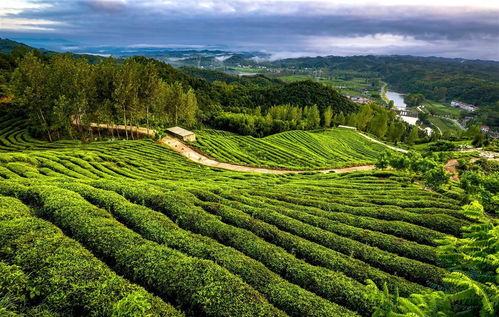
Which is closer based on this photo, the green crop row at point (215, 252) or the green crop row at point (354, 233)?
the green crop row at point (215, 252)

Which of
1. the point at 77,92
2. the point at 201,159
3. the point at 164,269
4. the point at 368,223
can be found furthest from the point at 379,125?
the point at 164,269

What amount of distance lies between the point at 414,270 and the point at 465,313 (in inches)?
393

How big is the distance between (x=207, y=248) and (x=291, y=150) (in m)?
52.3

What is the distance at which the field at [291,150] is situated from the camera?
50.6 meters

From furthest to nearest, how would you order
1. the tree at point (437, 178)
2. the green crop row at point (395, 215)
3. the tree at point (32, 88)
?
the tree at point (32, 88), the tree at point (437, 178), the green crop row at point (395, 215)

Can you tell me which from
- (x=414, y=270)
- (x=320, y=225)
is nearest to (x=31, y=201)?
(x=320, y=225)

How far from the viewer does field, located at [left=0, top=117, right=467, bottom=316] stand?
1000cm

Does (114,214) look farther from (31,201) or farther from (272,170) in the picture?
(272,170)

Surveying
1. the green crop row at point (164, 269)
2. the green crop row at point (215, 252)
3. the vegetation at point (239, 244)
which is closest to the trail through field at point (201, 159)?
the vegetation at point (239, 244)

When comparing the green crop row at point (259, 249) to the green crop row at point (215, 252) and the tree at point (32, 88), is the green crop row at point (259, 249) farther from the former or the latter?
the tree at point (32, 88)

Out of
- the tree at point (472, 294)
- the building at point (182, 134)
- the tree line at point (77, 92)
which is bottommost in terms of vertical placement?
the building at point (182, 134)

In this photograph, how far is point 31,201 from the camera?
16125 millimetres

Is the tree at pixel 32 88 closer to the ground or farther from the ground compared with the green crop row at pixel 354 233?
farther from the ground

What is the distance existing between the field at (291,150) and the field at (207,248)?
2579cm
